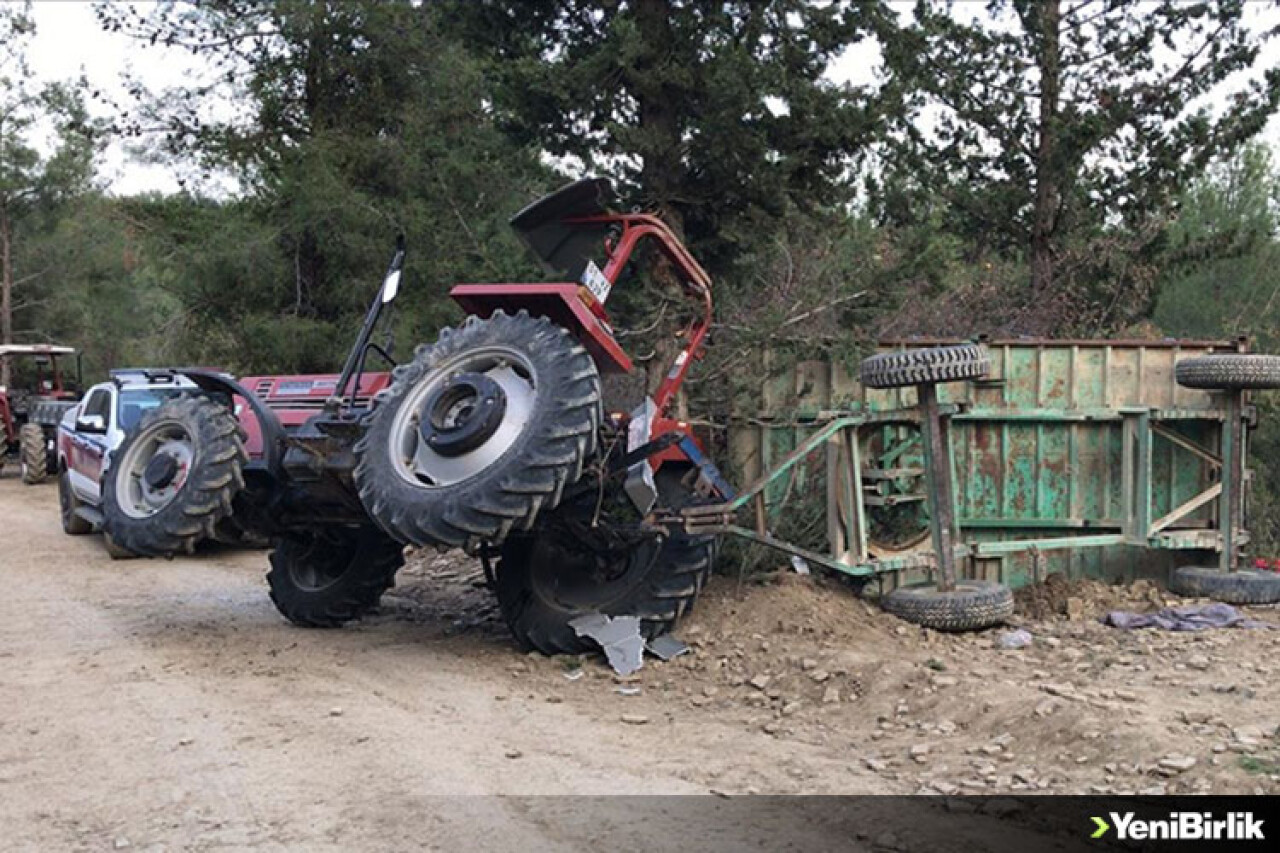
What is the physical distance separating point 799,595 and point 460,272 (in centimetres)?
529

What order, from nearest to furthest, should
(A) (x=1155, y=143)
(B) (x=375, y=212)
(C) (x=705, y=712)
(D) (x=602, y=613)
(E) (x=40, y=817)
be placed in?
1. (E) (x=40, y=817)
2. (C) (x=705, y=712)
3. (D) (x=602, y=613)
4. (A) (x=1155, y=143)
5. (B) (x=375, y=212)

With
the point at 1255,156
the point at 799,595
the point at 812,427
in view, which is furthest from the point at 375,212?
the point at 1255,156

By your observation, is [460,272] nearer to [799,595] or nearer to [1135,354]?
[799,595]

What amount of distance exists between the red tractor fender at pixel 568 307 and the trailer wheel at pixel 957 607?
8.57 feet

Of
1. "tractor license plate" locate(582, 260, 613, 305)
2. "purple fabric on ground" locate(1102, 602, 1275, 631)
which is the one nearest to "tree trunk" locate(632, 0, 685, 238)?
"tractor license plate" locate(582, 260, 613, 305)

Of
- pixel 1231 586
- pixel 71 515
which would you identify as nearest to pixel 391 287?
pixel 1231 586

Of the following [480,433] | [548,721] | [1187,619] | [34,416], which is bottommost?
[548,721]

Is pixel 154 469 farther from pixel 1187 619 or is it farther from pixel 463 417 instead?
pixel 1187 619

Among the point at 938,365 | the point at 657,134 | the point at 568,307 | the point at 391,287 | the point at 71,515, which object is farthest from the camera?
the point at 71,515

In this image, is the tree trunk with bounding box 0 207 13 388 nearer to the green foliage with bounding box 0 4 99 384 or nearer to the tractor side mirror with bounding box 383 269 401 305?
the green foliage with bounding box 0 4 99 384

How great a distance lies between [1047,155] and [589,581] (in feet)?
29.9

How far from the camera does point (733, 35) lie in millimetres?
10266

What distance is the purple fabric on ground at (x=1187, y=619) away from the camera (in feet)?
26.3

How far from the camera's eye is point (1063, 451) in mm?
9086
